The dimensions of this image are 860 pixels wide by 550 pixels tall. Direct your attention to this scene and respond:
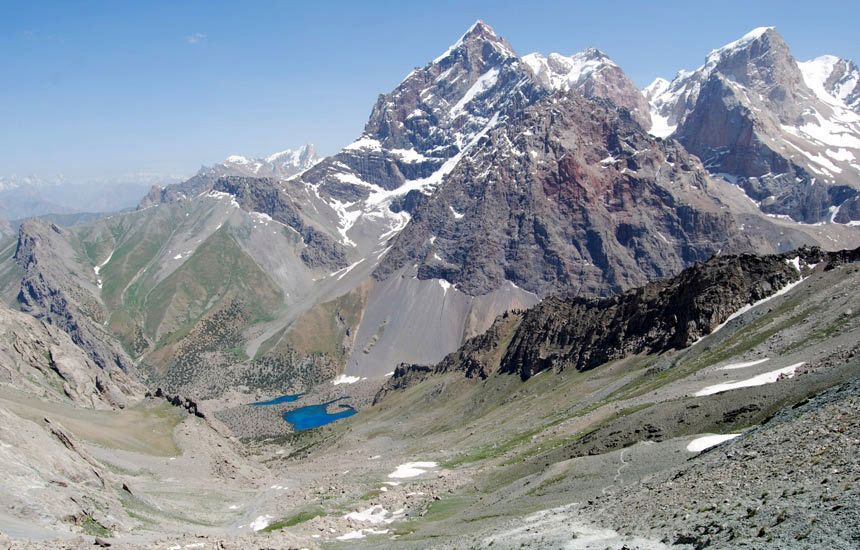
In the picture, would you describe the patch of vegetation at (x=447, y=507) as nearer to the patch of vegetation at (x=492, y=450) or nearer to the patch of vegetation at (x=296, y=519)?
the patch of vegetation at (x=296, y=519)

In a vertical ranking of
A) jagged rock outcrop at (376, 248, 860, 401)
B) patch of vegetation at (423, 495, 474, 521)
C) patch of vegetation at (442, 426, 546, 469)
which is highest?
jagged rock outcrop at (376, 248, 860, 401)

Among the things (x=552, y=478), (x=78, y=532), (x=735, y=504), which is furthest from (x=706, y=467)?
(x=78, y=532)

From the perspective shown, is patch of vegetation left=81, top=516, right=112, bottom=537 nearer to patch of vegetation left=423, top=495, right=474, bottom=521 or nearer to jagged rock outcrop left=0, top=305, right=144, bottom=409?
patch of vegetation left=423, top=495, right=474, bottom=521

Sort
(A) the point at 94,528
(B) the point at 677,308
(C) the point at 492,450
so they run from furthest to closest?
(B) the point at 677,308 < (C) the point at 492,450 < (A) the point at 94,528

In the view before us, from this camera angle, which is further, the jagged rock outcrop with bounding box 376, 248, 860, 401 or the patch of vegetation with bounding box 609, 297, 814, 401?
the jagged rock outcrop with bounding box 376, 248, 860, 401

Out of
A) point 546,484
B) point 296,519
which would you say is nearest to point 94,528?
point 296,519

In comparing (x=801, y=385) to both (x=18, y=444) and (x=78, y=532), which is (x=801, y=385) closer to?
(x=78, y=532)

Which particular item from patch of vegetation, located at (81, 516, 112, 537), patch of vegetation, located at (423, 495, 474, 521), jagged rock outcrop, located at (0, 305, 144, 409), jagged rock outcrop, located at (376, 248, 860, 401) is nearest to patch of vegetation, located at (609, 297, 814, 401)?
jagged rock outcrop, located at (376, 248, 860, 401)

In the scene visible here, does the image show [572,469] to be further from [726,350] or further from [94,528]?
[726,350]
